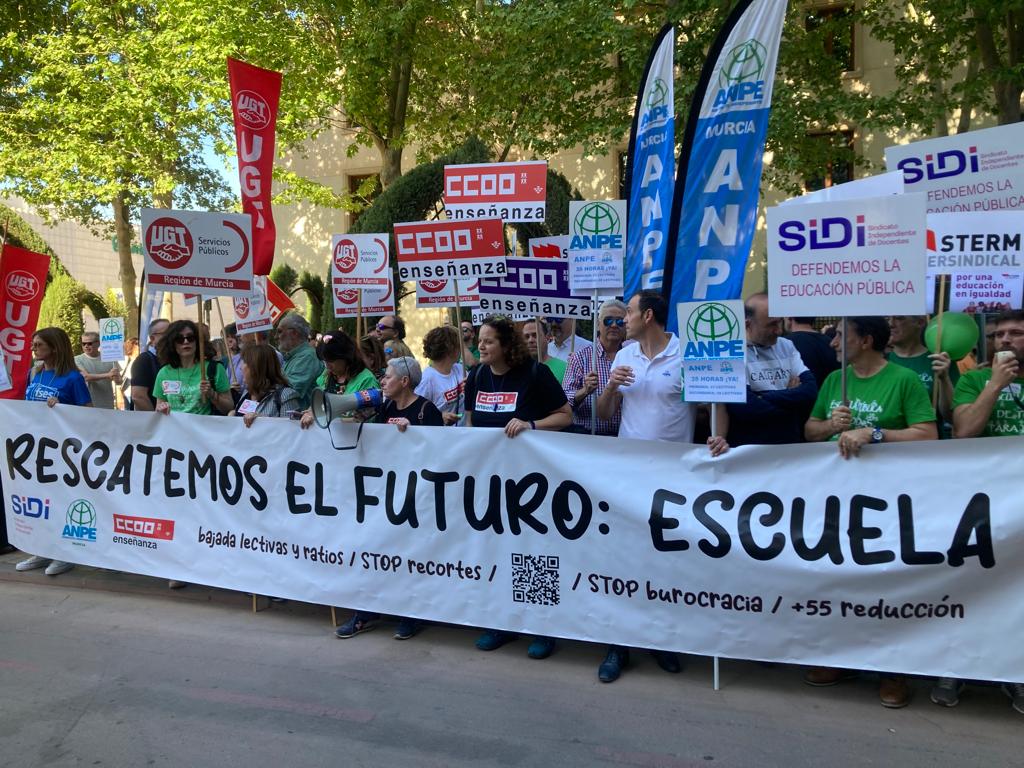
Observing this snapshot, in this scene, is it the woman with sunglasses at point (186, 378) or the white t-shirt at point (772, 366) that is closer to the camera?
the white t-shirt at point (772, 366)

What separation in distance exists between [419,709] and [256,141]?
5255 mm

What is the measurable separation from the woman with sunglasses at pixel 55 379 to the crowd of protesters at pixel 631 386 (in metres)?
0.01

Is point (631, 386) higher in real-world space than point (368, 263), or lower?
lower

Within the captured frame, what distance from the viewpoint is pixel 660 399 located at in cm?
A: 511

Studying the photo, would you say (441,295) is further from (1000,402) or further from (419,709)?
(1000,402)

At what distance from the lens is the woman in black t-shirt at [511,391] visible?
5.34 metres

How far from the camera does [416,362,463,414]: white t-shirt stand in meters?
6.91

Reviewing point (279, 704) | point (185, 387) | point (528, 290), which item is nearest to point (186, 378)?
point (185, 387)

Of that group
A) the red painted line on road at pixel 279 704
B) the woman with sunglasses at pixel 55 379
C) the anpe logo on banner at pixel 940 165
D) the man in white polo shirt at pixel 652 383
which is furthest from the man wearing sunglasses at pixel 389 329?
the anpe logo on banner at pixel 940 165

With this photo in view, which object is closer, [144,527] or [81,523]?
[144,527]

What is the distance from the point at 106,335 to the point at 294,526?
6035 millimetres

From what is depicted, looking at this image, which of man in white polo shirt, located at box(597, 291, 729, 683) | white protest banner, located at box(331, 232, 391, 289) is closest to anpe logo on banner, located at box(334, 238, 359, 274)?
white protest banner, located at box(331, 232, 391, 289)

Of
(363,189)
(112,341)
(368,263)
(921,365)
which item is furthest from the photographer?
(363,189)

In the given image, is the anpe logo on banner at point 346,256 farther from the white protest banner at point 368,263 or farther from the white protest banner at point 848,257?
the white protest banner at point 848,257
